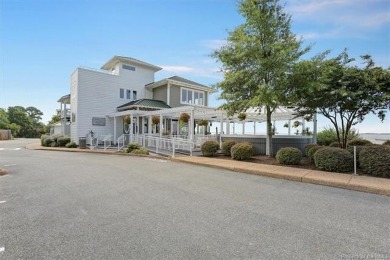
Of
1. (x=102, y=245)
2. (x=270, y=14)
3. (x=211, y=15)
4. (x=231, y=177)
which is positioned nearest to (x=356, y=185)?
(x=231, y=177)

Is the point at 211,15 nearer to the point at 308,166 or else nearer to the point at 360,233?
the point at 308,166

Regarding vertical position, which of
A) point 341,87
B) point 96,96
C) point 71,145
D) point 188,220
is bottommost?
point 188,220

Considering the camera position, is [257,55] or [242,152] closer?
[257,55]

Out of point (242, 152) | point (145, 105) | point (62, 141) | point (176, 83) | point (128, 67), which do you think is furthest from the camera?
point (128, 67)

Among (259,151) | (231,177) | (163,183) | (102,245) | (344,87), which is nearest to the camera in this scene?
(102,245)

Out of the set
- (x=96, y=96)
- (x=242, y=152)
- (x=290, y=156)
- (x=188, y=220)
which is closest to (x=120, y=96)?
(x=96, y=96)

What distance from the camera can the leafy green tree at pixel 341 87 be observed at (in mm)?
9242

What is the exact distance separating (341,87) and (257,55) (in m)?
3.85

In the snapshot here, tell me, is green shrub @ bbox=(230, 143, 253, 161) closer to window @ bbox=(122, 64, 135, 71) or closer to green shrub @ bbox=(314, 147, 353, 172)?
green shrub @ bbox=(314, 147, 353, 172)

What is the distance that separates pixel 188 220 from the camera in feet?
13.9

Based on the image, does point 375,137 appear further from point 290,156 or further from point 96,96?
point 96,96

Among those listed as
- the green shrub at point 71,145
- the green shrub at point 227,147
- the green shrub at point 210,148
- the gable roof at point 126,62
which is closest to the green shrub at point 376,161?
the green shrub at point 227,147

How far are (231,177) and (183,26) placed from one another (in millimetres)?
7495

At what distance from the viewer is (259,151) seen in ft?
45.3
